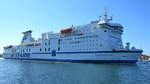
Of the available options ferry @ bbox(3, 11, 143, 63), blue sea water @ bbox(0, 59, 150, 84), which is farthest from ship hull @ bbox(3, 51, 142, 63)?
blue sea water @ bbox(0, 59, 150, 84)

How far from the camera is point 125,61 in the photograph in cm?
2383

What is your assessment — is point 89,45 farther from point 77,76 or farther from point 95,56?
point 77,76

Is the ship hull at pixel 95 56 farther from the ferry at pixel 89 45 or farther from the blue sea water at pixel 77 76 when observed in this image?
the blue sea water at pixel 77 76

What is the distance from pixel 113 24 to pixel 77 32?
8.38 meters

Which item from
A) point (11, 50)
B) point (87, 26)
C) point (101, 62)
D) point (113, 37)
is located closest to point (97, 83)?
point (101, 62)

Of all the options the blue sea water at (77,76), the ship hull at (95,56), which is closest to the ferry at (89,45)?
the ship hull at (95,56)

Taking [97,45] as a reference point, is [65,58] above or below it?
below

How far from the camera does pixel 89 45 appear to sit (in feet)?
88.5

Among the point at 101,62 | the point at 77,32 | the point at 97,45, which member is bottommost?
the point at 101,62

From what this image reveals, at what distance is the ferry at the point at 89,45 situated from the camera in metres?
24.2

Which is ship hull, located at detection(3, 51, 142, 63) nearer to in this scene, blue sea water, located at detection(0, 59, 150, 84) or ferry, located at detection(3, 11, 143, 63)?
ferry, located at detection(3, 11, 143, 63)

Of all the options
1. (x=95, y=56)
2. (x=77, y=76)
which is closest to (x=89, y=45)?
(x=95, y=56)

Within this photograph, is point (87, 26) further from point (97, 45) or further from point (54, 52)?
point (54, 52)

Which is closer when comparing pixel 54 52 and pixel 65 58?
pixel 65 58
